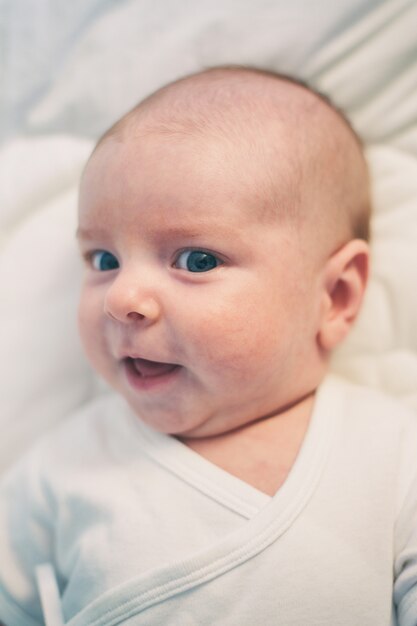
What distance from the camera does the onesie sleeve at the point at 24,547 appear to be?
3.50 ft

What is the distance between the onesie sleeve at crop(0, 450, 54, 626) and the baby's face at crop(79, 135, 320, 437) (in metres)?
0.28

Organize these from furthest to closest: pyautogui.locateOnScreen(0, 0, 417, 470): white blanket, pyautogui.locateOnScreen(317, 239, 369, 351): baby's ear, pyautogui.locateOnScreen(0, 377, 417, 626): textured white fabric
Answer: pyautogui.locateOnScreen(0, 0, 417, 470): white blanket
pyautogui.locateOnScreen(317, 239, 369, 351): baby's ear
pyautogui.locateOnScreen(0, 377, 417, 626): textured white fabric

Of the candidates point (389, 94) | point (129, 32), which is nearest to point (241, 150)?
point (389, 94)

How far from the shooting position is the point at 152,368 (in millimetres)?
988

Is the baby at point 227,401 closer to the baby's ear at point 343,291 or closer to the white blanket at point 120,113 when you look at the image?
the baby's ear at point 343,291

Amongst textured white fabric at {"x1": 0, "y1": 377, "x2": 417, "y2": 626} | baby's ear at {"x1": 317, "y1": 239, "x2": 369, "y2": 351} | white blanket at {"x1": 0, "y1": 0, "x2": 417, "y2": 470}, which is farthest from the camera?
white blanket at {"x1": 0, "y1": 0, "x2": 417, "y2": 470}

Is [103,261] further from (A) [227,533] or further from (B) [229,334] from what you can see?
(A) [227,533]

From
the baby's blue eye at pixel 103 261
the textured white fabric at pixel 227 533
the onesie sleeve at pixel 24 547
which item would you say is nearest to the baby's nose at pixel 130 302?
the baby's blue eye at pixel 103 261

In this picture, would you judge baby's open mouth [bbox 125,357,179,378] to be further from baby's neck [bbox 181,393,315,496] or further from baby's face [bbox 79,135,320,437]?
baby's neck [bbox 181,393,315,496]

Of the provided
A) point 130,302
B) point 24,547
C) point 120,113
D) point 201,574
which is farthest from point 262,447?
point 120,113

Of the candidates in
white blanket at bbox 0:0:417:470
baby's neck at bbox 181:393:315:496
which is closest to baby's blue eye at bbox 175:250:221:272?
baby's neck at bbox 181:393:315:496

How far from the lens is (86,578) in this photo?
3.21ft

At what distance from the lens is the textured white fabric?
2.94 ft

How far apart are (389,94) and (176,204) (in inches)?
23.2
